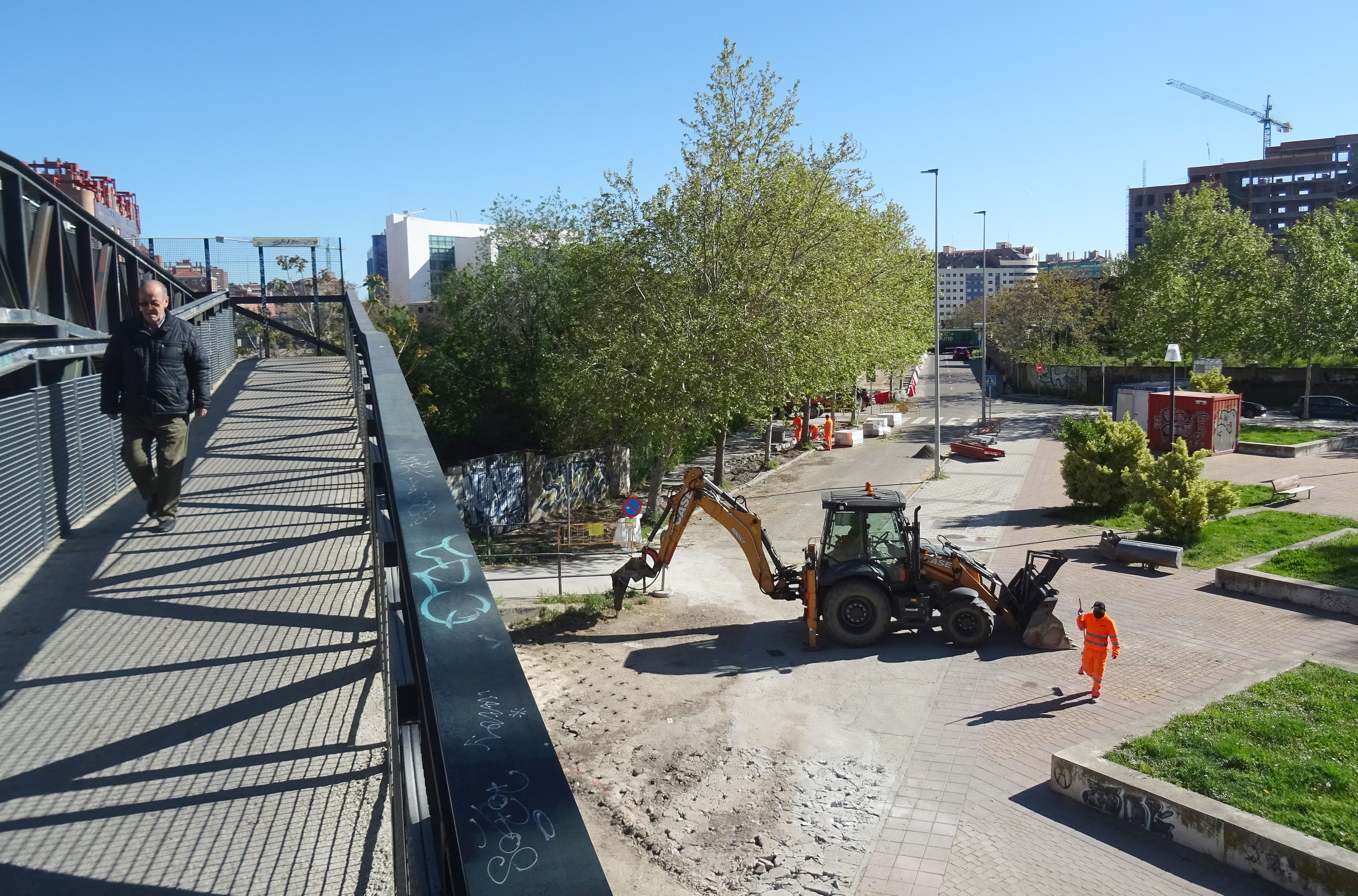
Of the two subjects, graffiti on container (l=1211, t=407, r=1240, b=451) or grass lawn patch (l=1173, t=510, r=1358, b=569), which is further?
graffiti on container (l=1211, t=407, r=1240, b=451)

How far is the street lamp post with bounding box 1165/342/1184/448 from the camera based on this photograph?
25.5m

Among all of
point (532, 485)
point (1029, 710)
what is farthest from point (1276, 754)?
point (532, 485)

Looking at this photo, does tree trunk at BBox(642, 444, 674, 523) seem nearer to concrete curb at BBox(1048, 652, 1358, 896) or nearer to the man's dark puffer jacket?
concrete curb at BBox(1048, 652, 1358, 896)

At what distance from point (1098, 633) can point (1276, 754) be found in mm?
2285

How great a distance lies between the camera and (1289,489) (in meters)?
22.2

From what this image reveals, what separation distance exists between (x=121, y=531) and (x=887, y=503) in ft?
34.5

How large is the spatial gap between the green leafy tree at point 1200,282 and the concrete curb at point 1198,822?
35.0m

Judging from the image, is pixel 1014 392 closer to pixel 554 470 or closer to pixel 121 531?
pixel 554 470

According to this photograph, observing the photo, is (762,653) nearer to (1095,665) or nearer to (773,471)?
(1095,665)

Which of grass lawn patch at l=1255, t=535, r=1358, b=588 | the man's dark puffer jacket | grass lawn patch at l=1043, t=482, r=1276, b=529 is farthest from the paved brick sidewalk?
the man's dark puffer jacket

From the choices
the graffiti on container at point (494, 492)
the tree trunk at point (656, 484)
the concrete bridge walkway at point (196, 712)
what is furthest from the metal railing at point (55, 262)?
the tree trunk at point (656, 484)

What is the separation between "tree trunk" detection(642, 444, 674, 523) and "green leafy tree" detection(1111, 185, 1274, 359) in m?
27.3

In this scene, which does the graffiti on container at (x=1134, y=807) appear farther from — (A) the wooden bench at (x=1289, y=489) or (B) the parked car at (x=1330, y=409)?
(B) the parked car at (x=1330, y=409)

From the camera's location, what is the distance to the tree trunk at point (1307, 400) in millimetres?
39438
